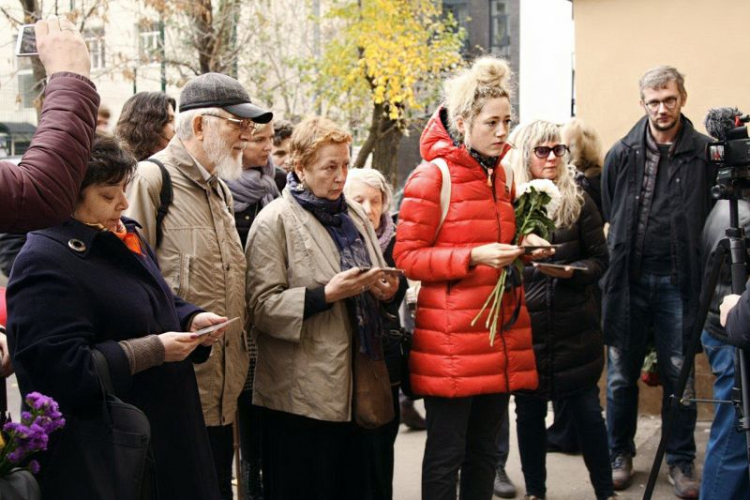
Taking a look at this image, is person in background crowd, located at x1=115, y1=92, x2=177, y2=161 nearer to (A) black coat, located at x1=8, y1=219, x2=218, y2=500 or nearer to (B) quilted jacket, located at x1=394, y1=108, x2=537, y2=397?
(B) quilted jacket, located at x1=394, y1=108, x2=537, y2=397

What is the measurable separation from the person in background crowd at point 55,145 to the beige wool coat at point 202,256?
1.19 metres

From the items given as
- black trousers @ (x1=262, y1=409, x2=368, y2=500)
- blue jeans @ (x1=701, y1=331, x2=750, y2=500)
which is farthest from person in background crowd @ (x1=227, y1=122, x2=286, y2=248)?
blue jeans @ (x1=701, y1=331, x2=750, y2=500)

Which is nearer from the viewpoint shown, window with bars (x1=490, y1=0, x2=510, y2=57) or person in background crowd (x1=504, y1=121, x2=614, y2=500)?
person in background crowd (x1=504, y1=121, x2=614, y2=500)

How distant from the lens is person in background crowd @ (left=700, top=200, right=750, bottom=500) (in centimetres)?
418

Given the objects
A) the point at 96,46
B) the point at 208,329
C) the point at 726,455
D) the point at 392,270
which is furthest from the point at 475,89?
the point at 96,46

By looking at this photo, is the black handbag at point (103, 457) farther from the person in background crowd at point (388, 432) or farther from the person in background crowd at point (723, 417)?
the person in background crowd at point (723, 417)

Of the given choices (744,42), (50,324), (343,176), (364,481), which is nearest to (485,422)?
(364,481)

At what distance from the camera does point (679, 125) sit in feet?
18.2

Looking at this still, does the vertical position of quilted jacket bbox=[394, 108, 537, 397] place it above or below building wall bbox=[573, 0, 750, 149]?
below

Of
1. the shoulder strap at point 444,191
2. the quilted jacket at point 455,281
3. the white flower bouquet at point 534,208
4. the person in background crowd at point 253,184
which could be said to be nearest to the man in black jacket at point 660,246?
the white flower bouquet at point 534,208

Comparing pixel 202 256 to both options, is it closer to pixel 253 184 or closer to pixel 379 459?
pixel 253 184

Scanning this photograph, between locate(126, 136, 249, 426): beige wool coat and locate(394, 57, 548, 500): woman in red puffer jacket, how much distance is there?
2.89 feet

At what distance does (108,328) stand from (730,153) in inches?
105

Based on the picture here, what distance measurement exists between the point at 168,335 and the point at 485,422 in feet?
6.48
